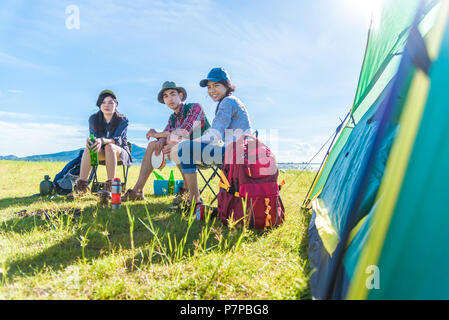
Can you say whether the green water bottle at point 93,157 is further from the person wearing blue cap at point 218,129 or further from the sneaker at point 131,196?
the person wearing blue cap at point 218,129

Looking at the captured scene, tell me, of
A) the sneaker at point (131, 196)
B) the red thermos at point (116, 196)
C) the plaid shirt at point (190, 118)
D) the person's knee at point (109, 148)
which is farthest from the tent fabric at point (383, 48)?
the person's knee at point (109, 148)

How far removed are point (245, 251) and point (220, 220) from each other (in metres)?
0.82

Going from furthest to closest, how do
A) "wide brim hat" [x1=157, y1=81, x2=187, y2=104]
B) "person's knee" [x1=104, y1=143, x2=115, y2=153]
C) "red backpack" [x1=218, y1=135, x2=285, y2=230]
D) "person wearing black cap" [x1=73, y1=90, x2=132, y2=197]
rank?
"person wearing black cap" [x1=73, y1=90, x2=132, y2=197] < "person's knee" [x1=104, y1=143, x2=115, y2=153] < "wide brim hat" [x1=157, y1=81, x2=187, y2=104] < "red backpack" [x1=218, y1=135, x2=285, y2=230]

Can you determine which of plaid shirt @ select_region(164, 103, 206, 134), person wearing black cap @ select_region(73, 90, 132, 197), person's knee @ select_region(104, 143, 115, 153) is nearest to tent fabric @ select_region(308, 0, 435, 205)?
plaid shirt @ select_region(164, 103, 206, 134)

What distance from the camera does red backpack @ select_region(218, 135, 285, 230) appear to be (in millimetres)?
2457

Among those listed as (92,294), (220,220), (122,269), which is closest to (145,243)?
(122,269)

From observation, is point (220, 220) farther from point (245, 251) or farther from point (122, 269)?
point (122, 269)

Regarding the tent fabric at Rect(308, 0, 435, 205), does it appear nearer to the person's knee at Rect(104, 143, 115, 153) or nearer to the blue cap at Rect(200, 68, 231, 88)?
the blue cap at Rect(200, 68, 231, 88)

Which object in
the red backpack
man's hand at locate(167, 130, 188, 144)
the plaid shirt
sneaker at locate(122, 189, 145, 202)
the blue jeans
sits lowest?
sneaker at locate(122, 189, 145, 202)

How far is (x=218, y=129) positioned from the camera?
9.24ft

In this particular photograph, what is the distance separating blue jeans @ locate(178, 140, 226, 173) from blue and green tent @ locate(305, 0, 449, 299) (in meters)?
1.74
